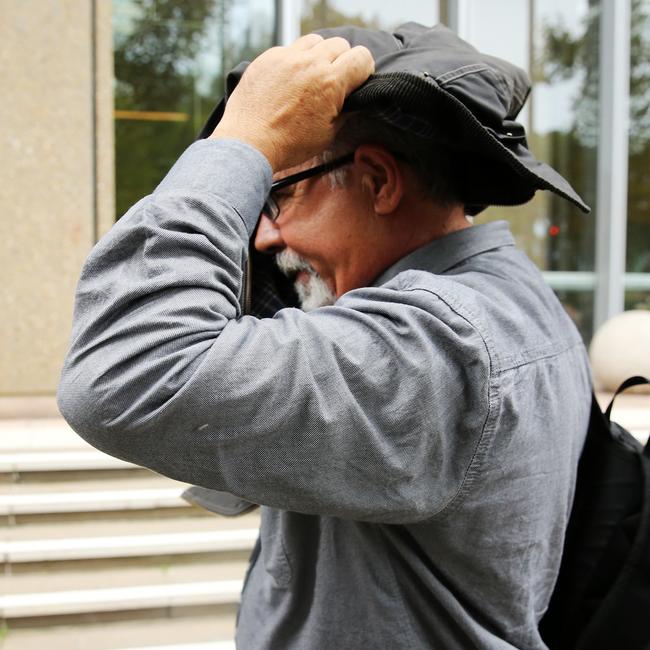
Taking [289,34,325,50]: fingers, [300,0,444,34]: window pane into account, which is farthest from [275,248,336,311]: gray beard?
[300,0,444,34]: window pane

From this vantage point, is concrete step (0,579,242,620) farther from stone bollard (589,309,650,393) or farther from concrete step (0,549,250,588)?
stone bollard (589,309,650,393)

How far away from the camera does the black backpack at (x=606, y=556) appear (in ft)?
4.27

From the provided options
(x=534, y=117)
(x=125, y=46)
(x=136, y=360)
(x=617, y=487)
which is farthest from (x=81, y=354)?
(x=534, y=117)

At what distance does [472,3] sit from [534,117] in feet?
4.59

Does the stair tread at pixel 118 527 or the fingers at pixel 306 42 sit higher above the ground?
the fingers at pixel 306 42

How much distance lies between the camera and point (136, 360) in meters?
0.99

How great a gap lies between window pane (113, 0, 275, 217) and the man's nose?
18.1ft

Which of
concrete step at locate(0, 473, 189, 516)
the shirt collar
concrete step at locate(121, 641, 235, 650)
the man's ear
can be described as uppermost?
the man's ear

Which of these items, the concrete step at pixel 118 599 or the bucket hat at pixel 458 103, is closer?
the bucket hat at pixel 458 103

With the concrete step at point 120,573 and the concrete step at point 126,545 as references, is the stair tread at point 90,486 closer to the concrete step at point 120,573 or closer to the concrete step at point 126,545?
the concrete step at point 126,545

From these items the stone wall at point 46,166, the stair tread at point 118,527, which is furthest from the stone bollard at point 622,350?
the stone wall at point 46,166

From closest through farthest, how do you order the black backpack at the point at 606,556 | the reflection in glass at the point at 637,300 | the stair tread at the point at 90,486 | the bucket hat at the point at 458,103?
the bucket hat at the point at 458,103 → the black backpack at the point at 606,556 → the stair tread at the point at 90,486 → the reflection in glass at the point at 637,300

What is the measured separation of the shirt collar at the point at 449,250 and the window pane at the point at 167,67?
18.8ft

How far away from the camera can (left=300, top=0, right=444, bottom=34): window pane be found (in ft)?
23.7
